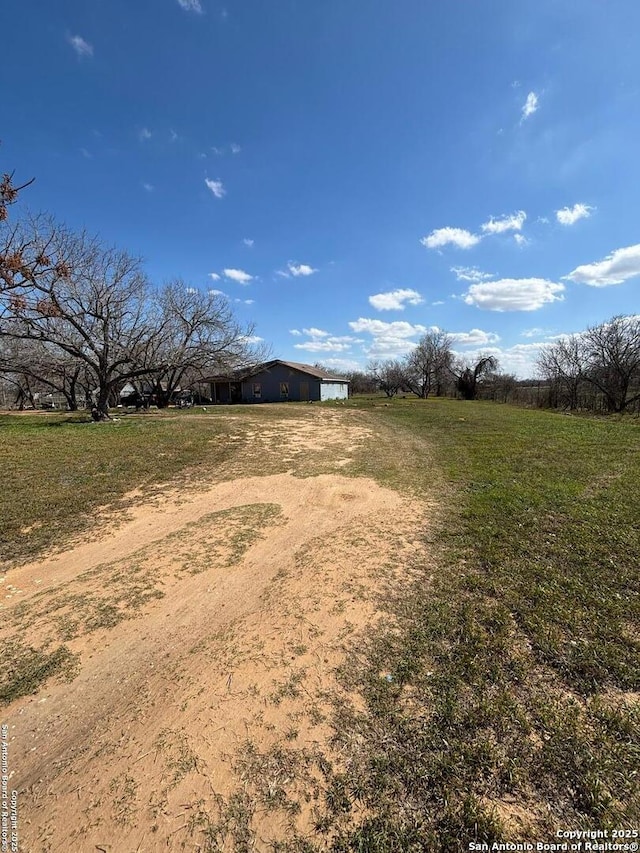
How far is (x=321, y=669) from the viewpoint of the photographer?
99.4 inches

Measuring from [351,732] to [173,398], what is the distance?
119 ft

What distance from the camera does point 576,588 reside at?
3361 mm

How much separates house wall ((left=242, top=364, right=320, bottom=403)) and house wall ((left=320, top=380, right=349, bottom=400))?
806 mm

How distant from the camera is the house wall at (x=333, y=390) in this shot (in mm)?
32688

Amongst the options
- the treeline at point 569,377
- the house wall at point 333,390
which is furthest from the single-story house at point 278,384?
the treeline at point 569,377

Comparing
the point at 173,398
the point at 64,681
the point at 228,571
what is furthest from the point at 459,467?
the point at 173,398

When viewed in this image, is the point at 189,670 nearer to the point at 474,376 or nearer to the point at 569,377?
the point at 569,377

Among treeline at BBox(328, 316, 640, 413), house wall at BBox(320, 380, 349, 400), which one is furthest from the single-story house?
treeline at BBox(328, 316, 640, 413)

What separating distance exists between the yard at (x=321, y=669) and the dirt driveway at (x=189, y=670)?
0.01 metres

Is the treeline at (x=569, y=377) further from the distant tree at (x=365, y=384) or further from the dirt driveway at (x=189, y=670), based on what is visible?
the dirt driveway at (x=189, y=670)

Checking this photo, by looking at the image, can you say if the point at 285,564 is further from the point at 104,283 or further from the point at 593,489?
the point at 104,283

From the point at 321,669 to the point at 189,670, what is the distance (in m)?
0.96

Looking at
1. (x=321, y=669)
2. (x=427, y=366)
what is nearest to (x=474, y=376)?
(x=427, y=366)

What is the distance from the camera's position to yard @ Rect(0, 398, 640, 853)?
5.49 ft
